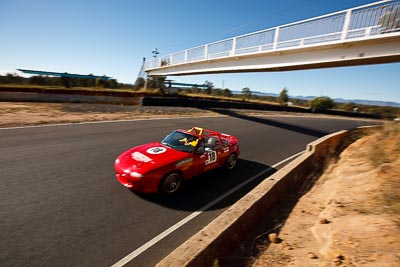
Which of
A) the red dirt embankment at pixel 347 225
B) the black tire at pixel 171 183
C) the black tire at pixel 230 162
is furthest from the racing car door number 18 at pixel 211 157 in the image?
the red dirt embankment at pixel 347 225

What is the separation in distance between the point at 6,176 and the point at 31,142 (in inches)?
127

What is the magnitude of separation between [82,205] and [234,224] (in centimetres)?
309

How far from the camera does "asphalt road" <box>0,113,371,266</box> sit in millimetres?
3441

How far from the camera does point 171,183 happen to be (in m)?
5.41

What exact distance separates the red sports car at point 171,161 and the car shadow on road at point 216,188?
26cm

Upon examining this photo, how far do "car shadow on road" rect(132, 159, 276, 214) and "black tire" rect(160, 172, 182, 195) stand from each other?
0.45 ft

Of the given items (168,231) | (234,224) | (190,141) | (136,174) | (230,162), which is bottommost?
(168,231)

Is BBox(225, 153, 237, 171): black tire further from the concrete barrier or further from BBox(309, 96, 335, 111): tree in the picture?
BBox(309, 96, 335, 111): tree

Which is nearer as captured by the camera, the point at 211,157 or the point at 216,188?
the point at 216,188

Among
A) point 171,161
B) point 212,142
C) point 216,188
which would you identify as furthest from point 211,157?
point 171,161

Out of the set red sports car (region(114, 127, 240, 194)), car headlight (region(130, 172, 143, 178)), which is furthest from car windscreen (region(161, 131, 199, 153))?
car headlight (region(130, 172, 143, 178))

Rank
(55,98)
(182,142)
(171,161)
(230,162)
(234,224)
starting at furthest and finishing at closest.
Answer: (55,98), (230,162), (182,142), (171,161), (234,224)

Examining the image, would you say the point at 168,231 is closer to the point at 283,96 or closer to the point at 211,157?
the point at 211,157

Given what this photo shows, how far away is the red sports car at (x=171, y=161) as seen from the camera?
5.00 metres
